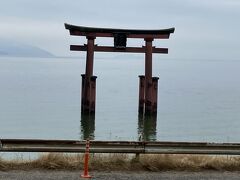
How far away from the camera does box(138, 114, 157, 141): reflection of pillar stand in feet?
80.5

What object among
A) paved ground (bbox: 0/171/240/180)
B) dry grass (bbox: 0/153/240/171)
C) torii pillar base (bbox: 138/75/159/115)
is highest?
torii pillar base (bbox: 138/75/159/115)

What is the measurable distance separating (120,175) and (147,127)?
18.8 metres

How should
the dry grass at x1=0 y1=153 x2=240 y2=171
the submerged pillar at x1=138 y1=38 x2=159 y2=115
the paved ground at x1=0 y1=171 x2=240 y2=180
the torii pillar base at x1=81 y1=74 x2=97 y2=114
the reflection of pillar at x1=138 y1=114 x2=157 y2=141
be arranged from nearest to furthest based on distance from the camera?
the paved ground at x1=0 y1=171 x2=240 y2=180 → the dry grass at x1=0 y1=153 x2=240 y2=171 → the reflection of pillar at x1=138 y1=114 x2=157 y2=141 → the torii pillar base at x1=81 y1=74 x2=97 y2=114 → the submerged pillar at x1=138 y1=38 x2=159 y2=115

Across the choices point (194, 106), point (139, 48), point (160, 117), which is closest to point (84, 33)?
point (139, 48)

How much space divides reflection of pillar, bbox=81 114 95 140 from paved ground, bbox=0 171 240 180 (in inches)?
590

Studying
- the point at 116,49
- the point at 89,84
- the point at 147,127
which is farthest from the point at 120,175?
the point at 116,49

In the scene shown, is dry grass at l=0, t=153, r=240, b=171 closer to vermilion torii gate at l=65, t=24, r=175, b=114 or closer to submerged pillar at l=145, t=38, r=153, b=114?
vermilion torii gate at l=65, t=24, r=175, b=114

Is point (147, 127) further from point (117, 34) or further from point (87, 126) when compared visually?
point (117, 34)

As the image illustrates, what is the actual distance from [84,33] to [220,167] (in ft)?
65.7

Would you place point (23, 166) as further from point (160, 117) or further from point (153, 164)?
point (160, 117)

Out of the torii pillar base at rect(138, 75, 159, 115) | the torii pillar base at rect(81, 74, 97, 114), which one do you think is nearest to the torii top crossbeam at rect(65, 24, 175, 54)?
the torii pillar base at rect(81, 74, 97, 114)

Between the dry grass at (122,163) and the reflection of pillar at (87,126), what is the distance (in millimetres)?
14367

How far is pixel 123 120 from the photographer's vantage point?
100.0 ft

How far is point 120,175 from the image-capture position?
8773 millimetres
